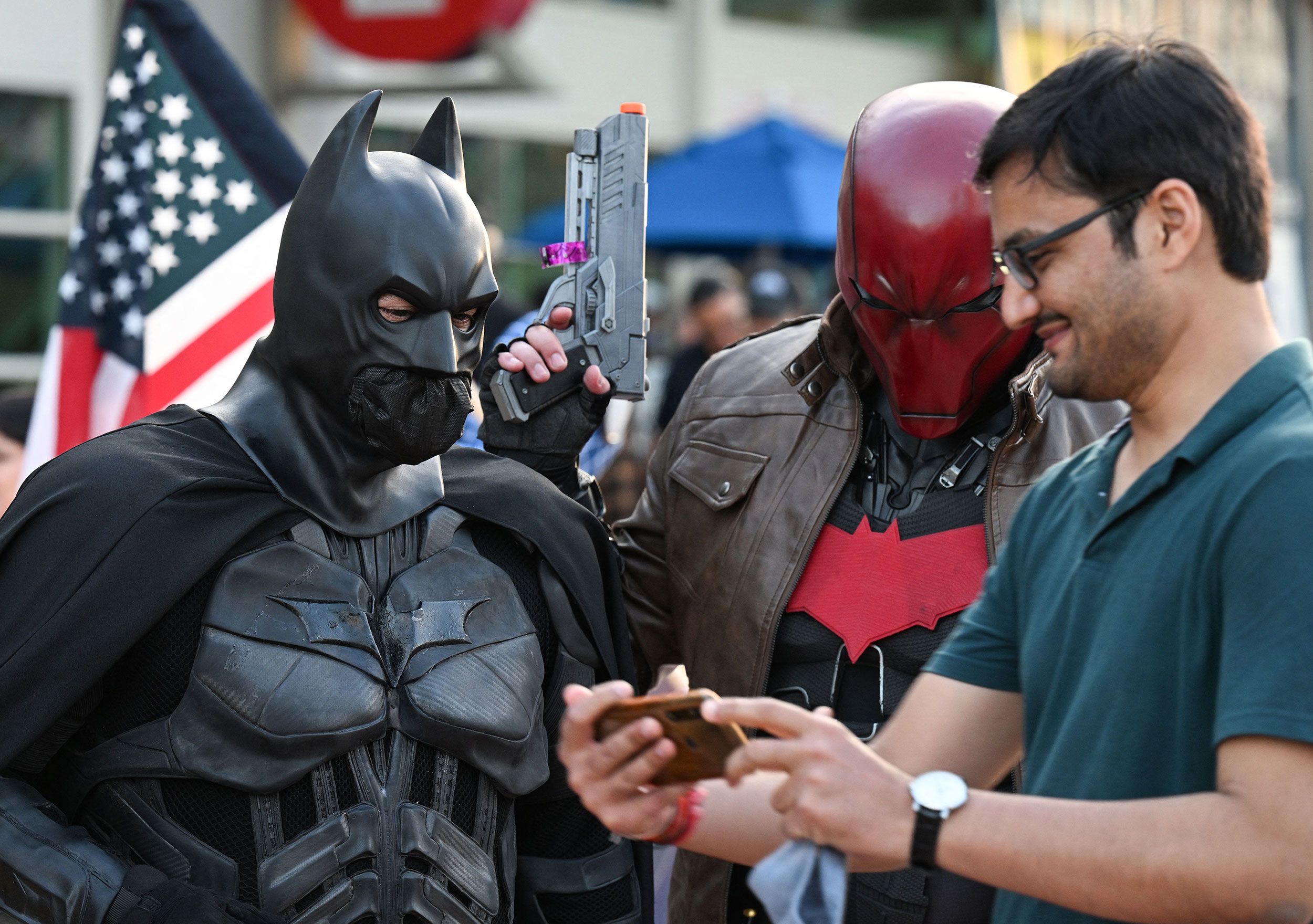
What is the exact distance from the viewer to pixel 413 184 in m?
2.33

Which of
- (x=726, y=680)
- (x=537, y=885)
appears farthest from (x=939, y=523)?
(x=537, y=885)

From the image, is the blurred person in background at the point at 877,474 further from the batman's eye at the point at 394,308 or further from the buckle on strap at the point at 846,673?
the batman's eye at the point at 394,308

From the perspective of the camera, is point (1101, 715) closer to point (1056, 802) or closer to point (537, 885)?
point (1056, 802)

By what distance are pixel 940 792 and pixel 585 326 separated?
135 cm

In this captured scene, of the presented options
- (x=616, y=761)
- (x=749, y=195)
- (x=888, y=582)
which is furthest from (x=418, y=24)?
(x=616, y=761)

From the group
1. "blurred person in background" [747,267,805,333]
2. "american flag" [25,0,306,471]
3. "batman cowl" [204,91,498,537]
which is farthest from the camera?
"blurred person in background" [747,267,805,333]

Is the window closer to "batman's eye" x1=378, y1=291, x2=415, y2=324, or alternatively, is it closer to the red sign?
the red sign

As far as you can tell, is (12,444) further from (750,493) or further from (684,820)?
Answer: (684,820)

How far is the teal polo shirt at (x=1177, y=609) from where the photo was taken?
148cm

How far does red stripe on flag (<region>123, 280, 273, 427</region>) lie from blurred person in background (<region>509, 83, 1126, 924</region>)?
1.36m

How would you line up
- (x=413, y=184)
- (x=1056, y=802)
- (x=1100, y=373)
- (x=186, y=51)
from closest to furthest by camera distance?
(x=1056, y=802), (x=1100, y=373), (x=413, y=184), (x=186, y=51)

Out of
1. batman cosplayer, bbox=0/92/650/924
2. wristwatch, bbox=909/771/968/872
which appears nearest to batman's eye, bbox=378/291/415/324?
batman cosplayer, bbox=0/92/650/924

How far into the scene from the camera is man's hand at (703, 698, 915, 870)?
5.29 feet

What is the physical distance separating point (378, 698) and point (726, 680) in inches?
29.8
